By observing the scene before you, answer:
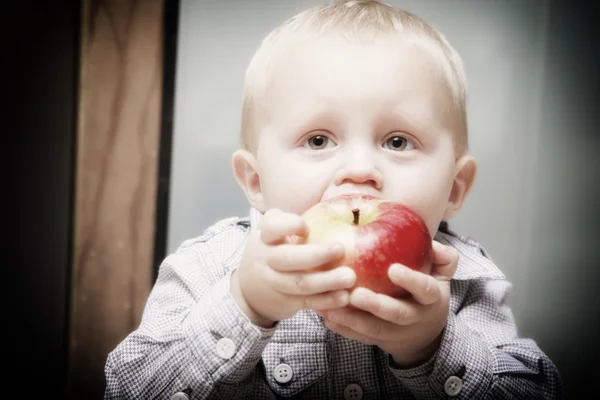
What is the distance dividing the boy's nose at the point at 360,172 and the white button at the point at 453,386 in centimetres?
25

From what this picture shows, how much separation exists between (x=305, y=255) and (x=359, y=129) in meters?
0.24

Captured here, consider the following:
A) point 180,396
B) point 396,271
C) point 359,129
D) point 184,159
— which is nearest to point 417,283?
point 396,271

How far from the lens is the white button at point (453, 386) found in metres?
0.63

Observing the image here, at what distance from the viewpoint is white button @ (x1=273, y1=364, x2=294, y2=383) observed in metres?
0.70

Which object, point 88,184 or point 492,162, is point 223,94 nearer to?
point 88,184

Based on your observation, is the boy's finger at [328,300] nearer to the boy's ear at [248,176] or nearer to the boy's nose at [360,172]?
the boy's nose at [360,172]

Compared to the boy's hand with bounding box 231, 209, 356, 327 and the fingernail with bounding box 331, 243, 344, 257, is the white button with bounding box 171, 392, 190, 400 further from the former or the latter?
the fingernail with bounding box 331, 243, 344, 257

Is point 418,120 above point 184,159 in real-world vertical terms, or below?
above

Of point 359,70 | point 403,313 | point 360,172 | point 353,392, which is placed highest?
point 359,70

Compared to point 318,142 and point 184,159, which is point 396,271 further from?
point 184,159

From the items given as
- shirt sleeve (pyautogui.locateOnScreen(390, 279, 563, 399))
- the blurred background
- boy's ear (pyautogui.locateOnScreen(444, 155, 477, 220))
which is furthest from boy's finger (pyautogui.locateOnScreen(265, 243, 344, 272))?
the blurred background

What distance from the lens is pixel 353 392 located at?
28.4 inches

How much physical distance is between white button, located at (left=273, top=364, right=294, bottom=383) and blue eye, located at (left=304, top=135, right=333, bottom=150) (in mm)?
294

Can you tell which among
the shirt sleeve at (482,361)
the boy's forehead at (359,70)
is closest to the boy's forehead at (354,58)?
the boy's forehead at (359,70)
